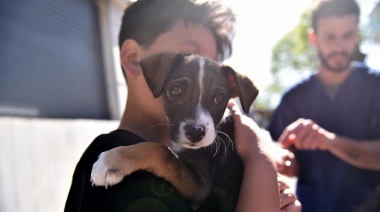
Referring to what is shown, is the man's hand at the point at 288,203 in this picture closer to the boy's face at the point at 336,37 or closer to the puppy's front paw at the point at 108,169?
the puppy's front paw at the point at 108,169

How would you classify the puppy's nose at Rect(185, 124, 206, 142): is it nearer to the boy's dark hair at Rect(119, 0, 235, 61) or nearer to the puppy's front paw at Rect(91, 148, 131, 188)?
the puppy's front paw at Rect(91, 148, 131, 188)

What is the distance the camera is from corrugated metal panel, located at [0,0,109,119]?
163 inches

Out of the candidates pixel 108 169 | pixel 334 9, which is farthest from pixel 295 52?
pixel 108 169

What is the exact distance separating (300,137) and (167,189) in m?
1.58

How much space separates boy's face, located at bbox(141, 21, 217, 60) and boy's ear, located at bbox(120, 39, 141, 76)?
0.04 metres

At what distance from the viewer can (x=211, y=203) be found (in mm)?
2000

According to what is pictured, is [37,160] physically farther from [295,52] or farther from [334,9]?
[295,52]

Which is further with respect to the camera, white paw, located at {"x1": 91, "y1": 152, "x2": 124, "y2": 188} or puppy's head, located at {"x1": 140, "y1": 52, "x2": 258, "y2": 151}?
puppy's head, located at {"x1": 140, "y1": 52, "x2": 258, "y2": 151}

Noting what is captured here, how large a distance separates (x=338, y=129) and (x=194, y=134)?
7.52 feet

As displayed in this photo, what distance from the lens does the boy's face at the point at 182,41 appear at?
7.36 feet

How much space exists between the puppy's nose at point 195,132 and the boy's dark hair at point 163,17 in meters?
0.64

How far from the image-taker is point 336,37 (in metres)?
4.27

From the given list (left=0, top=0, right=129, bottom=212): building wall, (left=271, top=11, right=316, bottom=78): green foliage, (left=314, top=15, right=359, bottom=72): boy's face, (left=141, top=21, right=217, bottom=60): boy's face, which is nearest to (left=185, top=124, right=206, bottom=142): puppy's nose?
(left=141, top=21, right=217, bottom=60): boy's face

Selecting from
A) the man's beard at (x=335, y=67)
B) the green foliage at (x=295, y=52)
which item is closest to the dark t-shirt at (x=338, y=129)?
the man's beard at (x=335, y=67)
